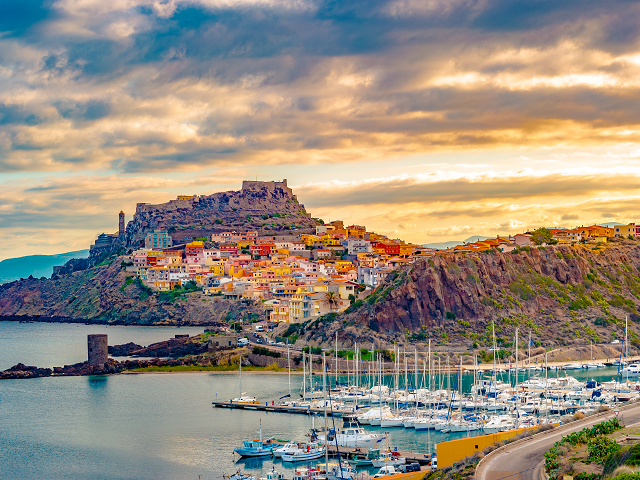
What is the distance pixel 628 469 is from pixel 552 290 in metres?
59.8

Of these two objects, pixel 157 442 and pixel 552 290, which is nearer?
pixel 157 442

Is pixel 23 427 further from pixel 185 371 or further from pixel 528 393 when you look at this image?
pixel 528 393

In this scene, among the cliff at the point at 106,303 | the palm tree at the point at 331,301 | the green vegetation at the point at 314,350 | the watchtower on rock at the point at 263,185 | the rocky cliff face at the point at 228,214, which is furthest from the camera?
the watchtower on rock at the point at 263,185

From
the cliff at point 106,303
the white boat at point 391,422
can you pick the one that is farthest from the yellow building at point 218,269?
the white boat at point 391,422

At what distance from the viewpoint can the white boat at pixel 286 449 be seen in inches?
1339

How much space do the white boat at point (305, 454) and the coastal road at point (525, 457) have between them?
44.5 ft

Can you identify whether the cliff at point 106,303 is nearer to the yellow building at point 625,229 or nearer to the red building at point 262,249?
the red building at point 262,249

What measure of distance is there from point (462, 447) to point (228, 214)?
121530mm

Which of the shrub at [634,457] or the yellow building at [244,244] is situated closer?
the shrub at [634,457]

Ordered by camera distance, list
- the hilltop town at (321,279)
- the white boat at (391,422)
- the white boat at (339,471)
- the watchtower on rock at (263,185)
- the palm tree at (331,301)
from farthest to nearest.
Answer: the watchtower on rock at (263,185)
the palm tree at (331,301)
the hilltop town at (321,279)
the white boat at (391,422)
the white boat at (339,471)

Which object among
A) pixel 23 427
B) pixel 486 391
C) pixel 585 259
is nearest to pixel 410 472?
pixel 486 391

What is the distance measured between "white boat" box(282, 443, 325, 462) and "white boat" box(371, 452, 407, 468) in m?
2.72

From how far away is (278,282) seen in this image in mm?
96812

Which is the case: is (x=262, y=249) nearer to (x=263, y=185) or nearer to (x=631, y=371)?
(x=263, y=185)
